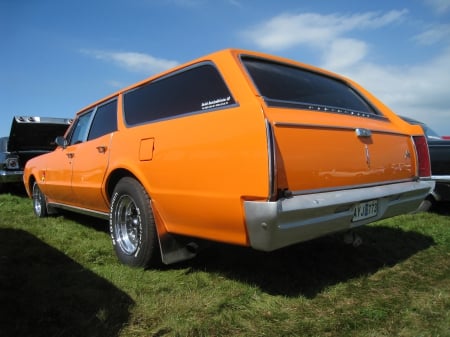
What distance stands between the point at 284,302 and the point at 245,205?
780mm

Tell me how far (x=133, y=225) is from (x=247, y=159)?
64.8 inches

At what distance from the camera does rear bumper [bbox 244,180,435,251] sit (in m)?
2.13

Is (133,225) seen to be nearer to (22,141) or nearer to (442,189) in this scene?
(442,189)

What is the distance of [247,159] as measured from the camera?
7.32 feet

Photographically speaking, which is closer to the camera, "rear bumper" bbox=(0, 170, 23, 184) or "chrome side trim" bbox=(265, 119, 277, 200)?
"chrome side trim" bbox=(265, 119, 277, 200)

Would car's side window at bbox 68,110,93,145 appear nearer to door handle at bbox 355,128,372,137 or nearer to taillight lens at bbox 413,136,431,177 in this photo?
door handle at bbox 355,128,372,137

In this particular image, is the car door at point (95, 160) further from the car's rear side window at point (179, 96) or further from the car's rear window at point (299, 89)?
the car's rear window at point (299, 89)

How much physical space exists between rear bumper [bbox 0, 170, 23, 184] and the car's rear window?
7.78m

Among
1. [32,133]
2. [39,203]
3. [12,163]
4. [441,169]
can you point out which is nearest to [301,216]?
[441,169]

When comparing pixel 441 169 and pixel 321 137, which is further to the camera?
pixel 441 169

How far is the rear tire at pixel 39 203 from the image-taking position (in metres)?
5.98

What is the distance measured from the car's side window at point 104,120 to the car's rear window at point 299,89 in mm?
1666

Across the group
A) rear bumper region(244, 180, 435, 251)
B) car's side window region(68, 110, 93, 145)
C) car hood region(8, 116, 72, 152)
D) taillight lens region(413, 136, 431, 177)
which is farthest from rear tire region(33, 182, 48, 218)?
taillight lens region(413, 136, 431, 177)

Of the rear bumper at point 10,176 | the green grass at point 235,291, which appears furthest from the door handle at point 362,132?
the rear bumper at point 10,176
